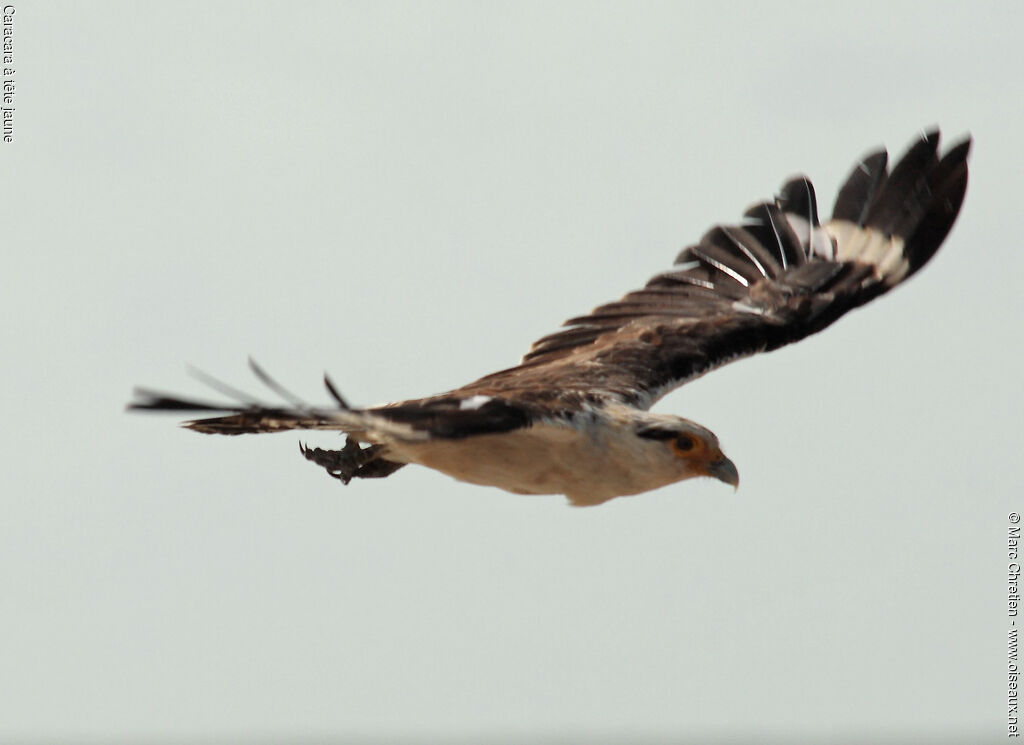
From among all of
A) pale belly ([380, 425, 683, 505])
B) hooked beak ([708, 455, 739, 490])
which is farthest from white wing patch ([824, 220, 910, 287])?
pale belly ([380, 425, 683, 505])

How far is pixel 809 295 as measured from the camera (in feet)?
44.4

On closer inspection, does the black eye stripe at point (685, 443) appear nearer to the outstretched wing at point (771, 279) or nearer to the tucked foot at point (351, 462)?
the outstretched wing at point (771, 279)

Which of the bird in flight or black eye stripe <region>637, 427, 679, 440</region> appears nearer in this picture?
the bird in flight

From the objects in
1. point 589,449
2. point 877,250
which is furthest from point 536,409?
point 877,250

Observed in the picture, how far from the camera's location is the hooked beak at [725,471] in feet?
35.7

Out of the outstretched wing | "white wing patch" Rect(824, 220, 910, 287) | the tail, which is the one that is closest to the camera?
the tail

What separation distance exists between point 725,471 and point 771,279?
3.42 meters

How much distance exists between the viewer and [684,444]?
1071 cm

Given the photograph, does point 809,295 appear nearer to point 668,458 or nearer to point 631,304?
point 631,304

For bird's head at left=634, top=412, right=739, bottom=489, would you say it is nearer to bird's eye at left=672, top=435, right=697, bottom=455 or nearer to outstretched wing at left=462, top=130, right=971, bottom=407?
bird's eye at left=672, top=435, right=697, bottom=455

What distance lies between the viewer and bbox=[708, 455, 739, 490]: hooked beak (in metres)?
Result: 10.9

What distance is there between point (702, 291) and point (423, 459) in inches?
156

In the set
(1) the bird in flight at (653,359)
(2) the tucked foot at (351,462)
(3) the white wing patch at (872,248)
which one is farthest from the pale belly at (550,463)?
(3) the white wing patch at (872,248)

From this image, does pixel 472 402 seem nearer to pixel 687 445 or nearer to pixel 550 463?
pixel 550 463
